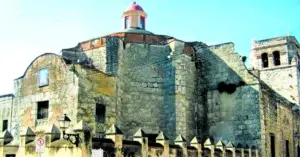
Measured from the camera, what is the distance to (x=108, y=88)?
20.7 meters

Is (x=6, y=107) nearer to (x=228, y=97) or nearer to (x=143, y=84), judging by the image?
(x=143, y=84)

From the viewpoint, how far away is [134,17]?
2673 cm

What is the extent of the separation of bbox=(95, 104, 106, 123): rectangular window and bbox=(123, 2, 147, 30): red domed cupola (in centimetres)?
797

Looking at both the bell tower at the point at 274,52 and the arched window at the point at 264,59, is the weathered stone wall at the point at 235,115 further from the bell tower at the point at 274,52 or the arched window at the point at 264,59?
the arched window at the point at 264,59

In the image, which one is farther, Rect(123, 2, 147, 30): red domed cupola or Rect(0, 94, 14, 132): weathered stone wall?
Rect(123, 2, 147, 30): red domed cupola

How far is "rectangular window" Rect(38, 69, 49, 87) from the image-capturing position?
20.5 metres

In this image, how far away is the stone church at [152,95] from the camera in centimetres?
1978

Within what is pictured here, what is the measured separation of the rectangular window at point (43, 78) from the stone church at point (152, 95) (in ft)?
0.16

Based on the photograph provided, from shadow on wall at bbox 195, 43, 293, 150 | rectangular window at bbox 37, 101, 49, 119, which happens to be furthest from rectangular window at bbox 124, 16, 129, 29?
rectangular window at bbox 37, 101, 49, 119

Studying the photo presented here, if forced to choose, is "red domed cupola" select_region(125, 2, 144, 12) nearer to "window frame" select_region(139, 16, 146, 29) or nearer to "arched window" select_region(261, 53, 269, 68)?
"window frame" select_region(139, 16, 146, 29)

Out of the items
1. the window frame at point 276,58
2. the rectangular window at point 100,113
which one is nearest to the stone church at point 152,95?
the rectangular window at point 100,113

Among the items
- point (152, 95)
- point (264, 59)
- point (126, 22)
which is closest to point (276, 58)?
point (264, 59)

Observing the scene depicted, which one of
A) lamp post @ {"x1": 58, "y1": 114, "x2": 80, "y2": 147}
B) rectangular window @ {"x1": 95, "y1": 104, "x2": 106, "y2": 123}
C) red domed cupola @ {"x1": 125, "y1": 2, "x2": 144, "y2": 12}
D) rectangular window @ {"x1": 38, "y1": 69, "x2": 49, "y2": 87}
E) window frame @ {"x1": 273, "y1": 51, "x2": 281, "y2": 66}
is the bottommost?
lamp post @ {"x1": 58, "y1": 114, "x2": 80, "y2": 147}

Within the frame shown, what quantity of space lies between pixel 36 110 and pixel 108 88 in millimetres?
3655
